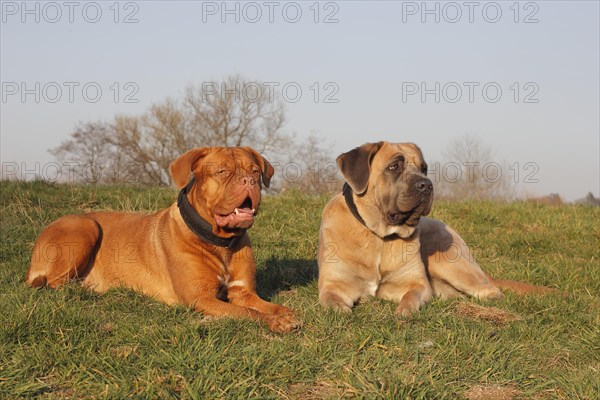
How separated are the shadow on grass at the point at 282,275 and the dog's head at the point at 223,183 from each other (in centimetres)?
110

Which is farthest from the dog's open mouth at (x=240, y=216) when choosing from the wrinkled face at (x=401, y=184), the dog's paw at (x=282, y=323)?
the wrinkled face at (x=401, y=184)

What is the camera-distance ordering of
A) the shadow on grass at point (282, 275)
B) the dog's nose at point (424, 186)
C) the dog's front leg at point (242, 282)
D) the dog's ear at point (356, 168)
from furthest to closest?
the shadow on grass at point (282, 275), the dog's ear at point (356, 168), the dog's nose at point (424, 186), the dog's front leg at point (242, 282)

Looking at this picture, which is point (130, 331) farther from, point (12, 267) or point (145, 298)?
point (12, 267)

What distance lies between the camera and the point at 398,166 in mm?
5688

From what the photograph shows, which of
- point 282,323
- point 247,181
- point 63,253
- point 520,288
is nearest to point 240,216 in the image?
point 247,181

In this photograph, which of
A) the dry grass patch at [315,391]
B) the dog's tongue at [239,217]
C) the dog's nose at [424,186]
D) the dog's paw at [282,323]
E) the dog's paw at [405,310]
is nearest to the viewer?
the dry grass patch at [315,391]

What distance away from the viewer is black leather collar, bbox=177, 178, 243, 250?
16.5 feet

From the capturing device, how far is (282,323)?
14.3ft

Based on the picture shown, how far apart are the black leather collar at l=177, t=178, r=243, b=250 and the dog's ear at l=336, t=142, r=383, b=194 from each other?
1.15 metres

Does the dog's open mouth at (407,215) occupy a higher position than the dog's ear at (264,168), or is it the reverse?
the dog's ear at (264,168)

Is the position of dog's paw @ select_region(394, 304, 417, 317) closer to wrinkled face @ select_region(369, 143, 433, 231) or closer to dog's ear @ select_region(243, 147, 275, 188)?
wrinkled face @ select_region(369, 143, 433, 231)

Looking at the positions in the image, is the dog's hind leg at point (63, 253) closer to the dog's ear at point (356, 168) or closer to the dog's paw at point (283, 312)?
the dog's paw at point (283, 312)

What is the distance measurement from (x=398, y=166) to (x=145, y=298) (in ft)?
7.98

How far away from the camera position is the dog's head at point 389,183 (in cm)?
551
